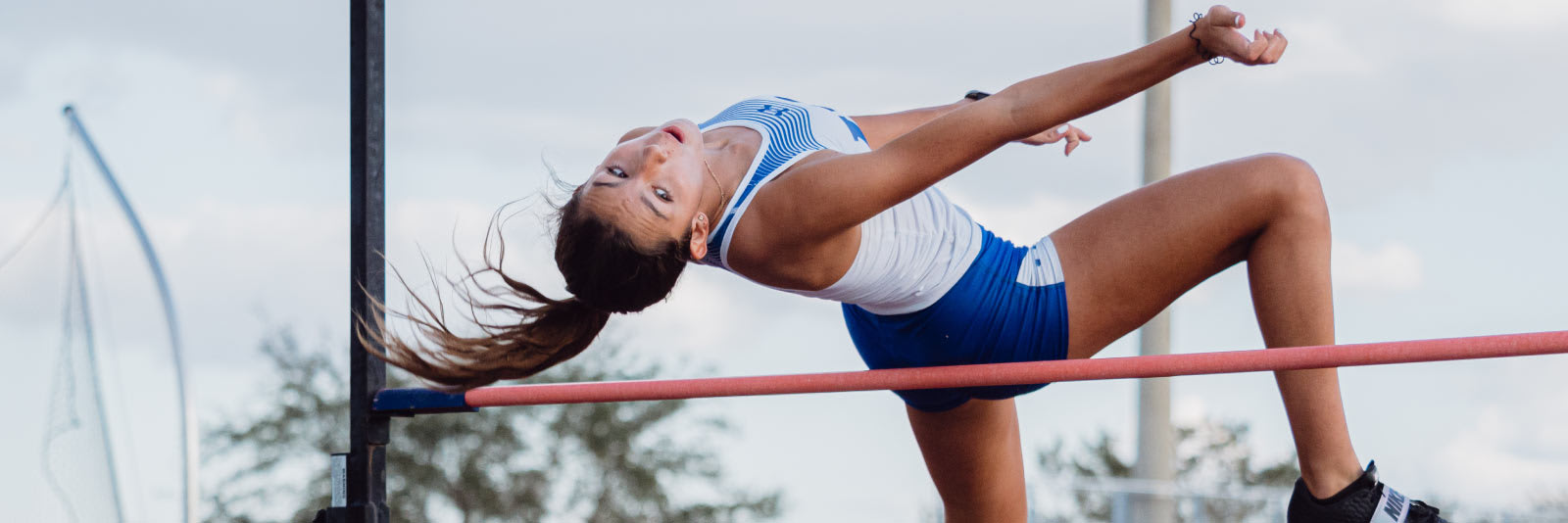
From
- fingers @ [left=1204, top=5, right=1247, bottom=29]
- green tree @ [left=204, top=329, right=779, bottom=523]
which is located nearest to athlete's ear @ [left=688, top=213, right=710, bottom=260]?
fingers @ [left=1204, top=5, right=1247, bottom=29]

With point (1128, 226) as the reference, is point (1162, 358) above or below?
below

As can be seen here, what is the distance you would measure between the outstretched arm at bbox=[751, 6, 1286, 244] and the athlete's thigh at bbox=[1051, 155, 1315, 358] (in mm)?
313

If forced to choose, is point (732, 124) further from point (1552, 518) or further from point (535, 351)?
point (1552, 518)

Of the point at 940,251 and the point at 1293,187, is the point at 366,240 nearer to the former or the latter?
the point at 940,251

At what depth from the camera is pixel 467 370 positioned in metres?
2.37

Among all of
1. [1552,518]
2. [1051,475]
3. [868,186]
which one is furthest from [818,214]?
[1051,475]

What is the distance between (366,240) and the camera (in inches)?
97.7

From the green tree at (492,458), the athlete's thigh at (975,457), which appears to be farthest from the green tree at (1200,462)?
the athlete's thigh at (975,457)

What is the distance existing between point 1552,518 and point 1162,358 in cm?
477

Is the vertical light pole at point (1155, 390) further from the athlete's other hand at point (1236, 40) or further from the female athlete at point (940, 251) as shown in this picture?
the athlete's other hand at point (1236, 40)

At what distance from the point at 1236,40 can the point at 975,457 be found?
38.2 inches

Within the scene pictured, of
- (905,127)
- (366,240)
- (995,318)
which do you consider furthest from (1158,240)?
(366,240)

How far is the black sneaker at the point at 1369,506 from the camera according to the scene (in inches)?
78.7

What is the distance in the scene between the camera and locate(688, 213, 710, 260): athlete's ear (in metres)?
2.11
